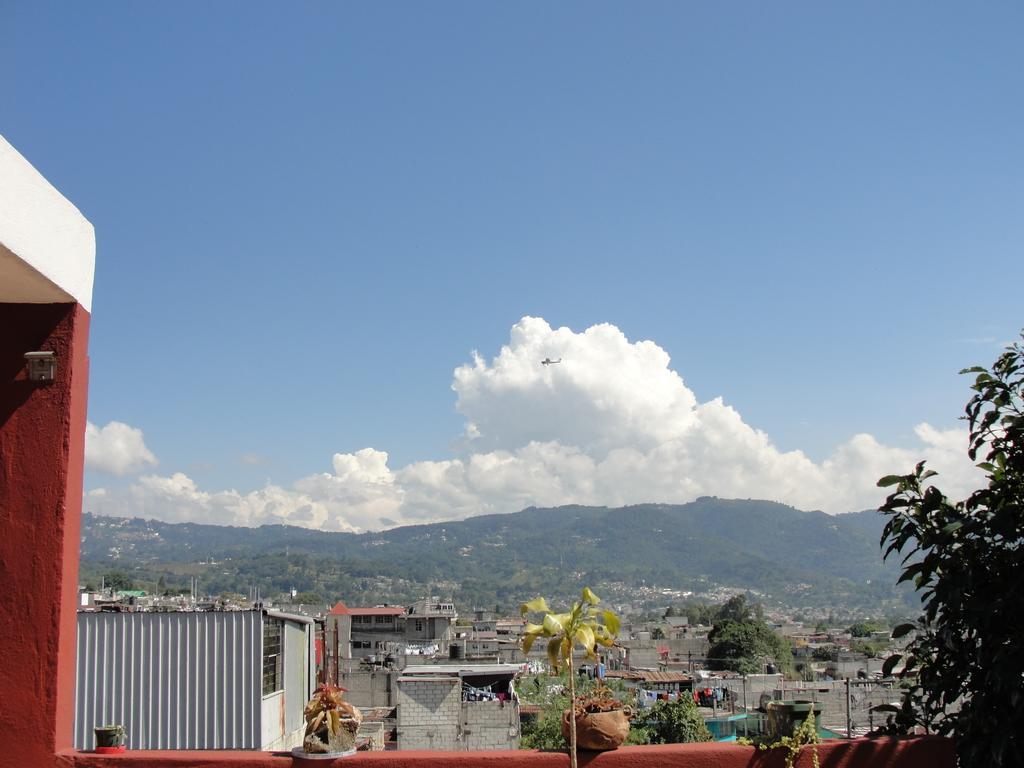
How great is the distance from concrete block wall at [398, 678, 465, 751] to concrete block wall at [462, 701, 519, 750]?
23 centimetres

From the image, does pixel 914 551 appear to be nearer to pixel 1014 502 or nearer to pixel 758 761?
pixel 1014 502

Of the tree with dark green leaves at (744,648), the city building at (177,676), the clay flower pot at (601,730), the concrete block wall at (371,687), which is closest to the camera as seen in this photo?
the clay flower pot at (601,730)

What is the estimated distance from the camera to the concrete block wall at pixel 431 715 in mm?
20391

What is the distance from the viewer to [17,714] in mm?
3348

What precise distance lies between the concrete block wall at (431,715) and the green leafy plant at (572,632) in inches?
707

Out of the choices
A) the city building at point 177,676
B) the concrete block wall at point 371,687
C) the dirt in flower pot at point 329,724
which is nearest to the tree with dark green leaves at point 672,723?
the city building at point 177,676

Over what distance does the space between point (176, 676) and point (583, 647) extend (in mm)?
10837

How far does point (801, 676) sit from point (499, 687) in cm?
3007

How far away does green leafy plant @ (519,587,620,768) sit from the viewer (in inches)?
132

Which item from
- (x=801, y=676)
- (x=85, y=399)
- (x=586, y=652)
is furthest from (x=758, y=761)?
(x=801, y=676)

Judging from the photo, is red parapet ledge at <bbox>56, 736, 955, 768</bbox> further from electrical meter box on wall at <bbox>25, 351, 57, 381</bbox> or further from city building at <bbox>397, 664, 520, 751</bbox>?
city building at <bbox>397, 664, 520, 751</bbox>

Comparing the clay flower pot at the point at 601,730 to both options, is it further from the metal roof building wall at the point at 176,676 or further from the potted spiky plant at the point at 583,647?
the metal roof building wall at the point at 176,676

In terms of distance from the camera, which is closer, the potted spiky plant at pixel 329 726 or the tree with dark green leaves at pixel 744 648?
the potted spiky plant at pixel 329 726

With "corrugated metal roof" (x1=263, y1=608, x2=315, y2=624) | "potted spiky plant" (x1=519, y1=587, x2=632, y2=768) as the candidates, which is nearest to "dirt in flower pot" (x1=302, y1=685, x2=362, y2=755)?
"potted spiky plant" (x1=519, y1=587, x2=632, y2=768)
